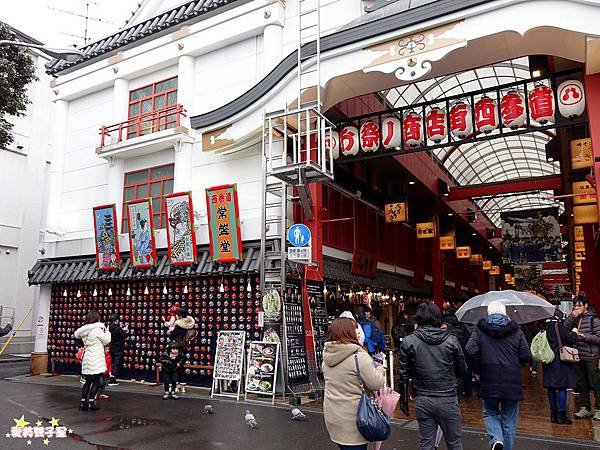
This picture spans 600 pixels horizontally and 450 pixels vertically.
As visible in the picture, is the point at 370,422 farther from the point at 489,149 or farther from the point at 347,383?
the point at 489,149

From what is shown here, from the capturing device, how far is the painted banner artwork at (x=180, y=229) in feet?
43.4

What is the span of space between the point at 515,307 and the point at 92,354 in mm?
7625

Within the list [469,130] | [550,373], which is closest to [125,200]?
[469,130]

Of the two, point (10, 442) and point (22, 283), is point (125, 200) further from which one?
point (22, 283)

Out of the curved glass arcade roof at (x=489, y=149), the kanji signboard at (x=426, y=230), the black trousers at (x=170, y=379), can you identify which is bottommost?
the black trousers at (x=170, y=379)

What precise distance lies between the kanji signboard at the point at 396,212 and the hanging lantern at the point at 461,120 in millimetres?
5714

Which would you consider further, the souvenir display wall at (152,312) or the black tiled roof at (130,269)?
the souvenir display wall at (152,312)

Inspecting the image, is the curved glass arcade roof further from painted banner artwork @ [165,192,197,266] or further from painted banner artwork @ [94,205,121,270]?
painted banner artwork @ [94,205,121,270]

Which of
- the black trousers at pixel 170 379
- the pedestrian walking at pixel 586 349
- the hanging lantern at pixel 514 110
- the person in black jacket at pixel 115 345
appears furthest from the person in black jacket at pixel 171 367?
the hanging lantern at pixel 514 110

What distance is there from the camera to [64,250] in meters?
16.5

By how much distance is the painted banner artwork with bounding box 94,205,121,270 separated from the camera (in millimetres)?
14734

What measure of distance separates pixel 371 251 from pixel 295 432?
9995mm

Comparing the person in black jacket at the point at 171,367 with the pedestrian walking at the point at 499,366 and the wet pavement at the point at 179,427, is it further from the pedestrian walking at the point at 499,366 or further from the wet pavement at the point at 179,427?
the pedestrian walking at the point at 499,366

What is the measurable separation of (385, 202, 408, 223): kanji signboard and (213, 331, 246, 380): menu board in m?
7.50
